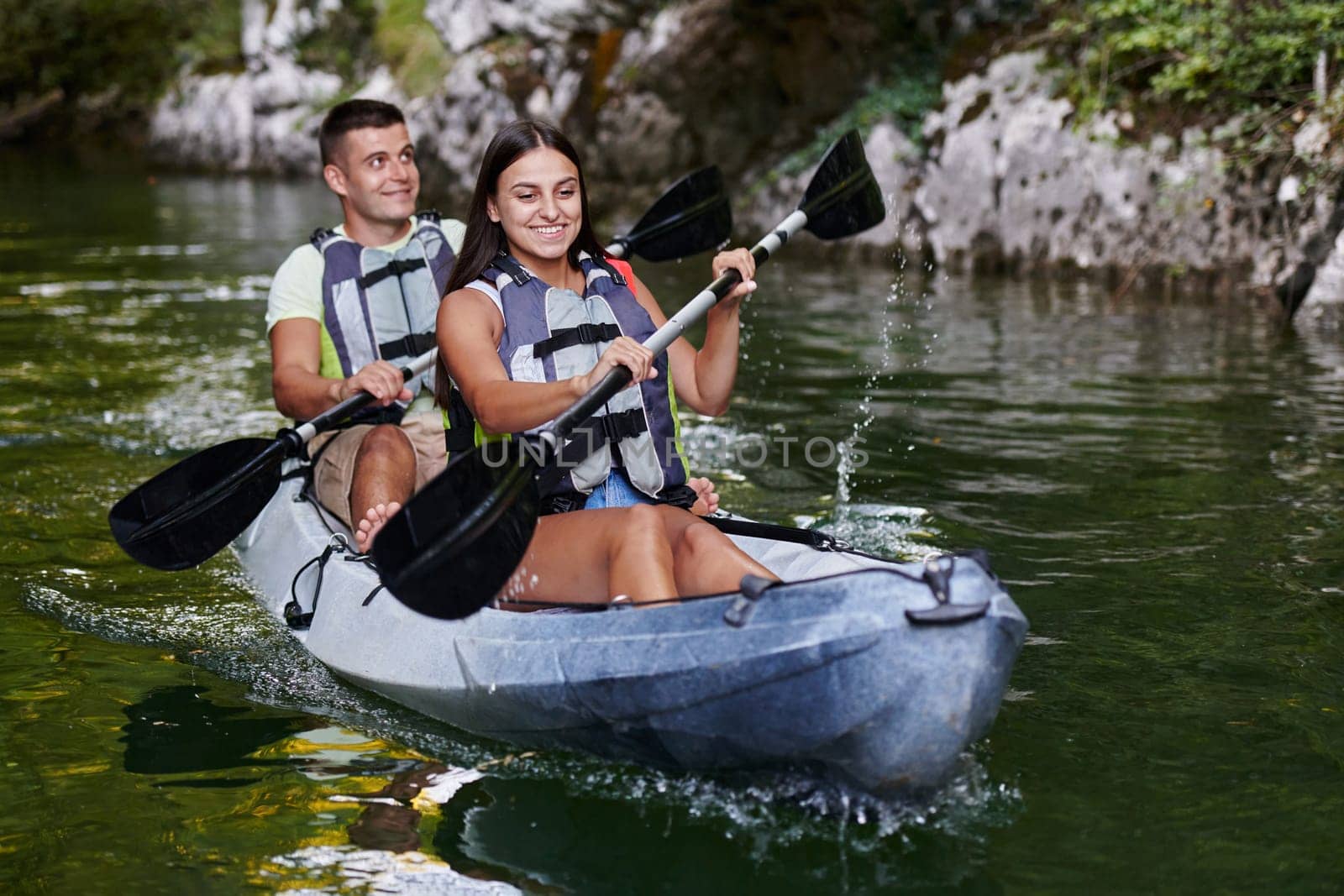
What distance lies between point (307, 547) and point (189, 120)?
83.1 ft

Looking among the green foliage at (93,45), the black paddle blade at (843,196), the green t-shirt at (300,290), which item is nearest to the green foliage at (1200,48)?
the black paddle blade at (843,196)

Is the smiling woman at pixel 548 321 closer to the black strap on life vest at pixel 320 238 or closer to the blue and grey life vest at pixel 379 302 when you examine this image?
the blue and grey life vest at pixel 379 302

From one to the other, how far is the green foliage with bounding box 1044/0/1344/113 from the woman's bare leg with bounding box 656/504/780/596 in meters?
6.54

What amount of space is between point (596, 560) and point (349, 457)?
1.38 m

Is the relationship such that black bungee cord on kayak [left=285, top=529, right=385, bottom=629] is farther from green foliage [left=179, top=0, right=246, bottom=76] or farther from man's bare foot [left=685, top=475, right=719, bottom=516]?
green foliage [left=179, top=0, right=246, bottom=76]

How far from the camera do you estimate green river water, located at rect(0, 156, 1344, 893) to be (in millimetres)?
→ 2512

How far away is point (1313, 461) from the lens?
518 centimetres

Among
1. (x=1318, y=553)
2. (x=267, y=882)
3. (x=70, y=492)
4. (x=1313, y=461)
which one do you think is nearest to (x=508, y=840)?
(x=267, y=882)

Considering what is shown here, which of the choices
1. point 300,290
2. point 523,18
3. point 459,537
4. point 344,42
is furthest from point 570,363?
point 344,42

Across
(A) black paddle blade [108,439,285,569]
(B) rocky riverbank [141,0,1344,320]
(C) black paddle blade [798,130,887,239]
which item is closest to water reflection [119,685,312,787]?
(A) black paddle blade [108,439,285,569]

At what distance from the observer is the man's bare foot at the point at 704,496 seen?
324cm

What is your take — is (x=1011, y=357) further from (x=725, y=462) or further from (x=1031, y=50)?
(x=1031, y=50)

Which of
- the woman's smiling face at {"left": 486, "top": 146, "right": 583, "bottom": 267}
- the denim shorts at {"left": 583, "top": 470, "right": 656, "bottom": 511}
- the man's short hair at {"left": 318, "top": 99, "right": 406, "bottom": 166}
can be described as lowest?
the denim shorts at {"left": 583, "top": 470, "right": 656, "bottom": 511}

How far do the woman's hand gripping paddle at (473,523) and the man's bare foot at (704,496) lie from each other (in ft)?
1.39
